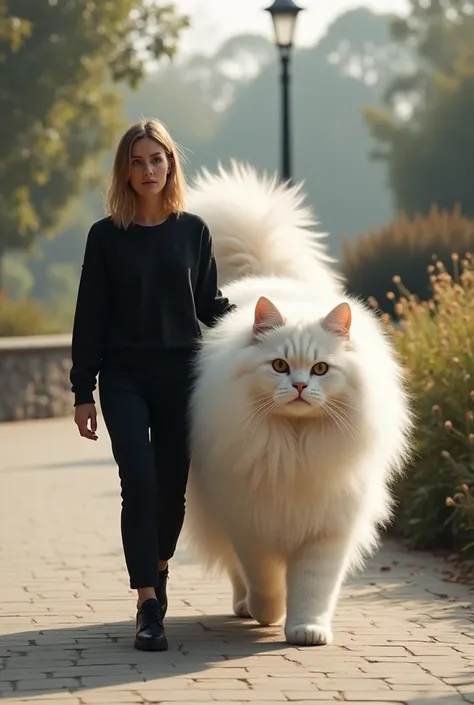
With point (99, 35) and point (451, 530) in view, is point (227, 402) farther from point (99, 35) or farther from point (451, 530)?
point (99, 35)

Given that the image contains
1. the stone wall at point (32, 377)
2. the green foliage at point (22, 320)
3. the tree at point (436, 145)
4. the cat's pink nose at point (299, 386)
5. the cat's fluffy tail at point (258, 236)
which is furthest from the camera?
the tree at point (436, 145)

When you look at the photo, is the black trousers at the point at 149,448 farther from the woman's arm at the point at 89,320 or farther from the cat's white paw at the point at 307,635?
the cat's white paw at the point at 307,635

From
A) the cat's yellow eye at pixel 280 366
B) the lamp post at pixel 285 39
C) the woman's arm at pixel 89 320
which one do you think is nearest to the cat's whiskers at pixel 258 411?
the cat's yellow eye at pixel 280 366

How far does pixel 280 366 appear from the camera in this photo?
5793mm

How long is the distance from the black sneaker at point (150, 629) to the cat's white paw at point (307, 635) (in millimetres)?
513

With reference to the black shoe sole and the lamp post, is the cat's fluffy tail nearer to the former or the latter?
the black shoe sole

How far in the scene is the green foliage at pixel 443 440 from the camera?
28.3 ft

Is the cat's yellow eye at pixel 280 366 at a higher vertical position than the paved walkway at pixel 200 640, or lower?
higher

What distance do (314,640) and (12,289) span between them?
93551 mm

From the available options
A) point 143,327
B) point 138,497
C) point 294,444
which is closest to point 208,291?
point 143,327

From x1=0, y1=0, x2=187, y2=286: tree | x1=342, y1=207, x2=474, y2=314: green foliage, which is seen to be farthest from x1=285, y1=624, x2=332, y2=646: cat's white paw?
x1=0, y1=0, x2=187, y2=286: tree

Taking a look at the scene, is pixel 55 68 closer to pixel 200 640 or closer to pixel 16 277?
pixel 200 640

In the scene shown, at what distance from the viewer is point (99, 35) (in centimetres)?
3145

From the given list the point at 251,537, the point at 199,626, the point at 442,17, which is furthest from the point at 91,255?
the point at 442,17
